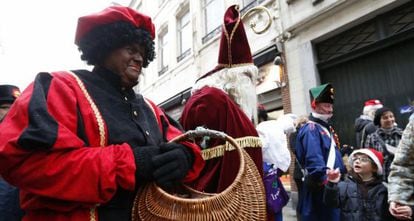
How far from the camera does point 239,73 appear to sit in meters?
2.78

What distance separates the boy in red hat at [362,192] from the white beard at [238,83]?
44.4 inches

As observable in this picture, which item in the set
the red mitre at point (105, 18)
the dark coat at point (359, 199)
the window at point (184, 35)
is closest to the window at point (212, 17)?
the window at point (184, 35)

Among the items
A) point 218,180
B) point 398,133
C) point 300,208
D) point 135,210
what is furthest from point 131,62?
point 398,133

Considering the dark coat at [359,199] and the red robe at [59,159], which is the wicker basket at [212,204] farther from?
the dark coat at [359,199]

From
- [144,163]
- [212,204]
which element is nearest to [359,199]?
[212,204]

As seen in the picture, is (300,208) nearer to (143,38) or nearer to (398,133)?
(398,133)

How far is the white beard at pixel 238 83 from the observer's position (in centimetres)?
277

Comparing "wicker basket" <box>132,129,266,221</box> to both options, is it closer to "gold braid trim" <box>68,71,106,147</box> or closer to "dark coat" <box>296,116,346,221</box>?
"gold braid trim" <box>68,71,106,147</box>

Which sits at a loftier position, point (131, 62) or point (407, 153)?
point (131, 62)

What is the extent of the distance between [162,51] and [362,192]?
1453cm

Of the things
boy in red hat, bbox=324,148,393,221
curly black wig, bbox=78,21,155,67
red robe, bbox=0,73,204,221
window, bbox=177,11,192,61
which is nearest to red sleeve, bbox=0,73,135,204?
red robe, bbox=0,73,204,221

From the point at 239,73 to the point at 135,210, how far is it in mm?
1828

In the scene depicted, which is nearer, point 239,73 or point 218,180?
point 218,180

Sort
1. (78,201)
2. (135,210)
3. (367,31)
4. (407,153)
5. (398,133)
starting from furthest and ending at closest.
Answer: (367,31) → (398,133) → (407,153) → (135,210) → (78,201)
